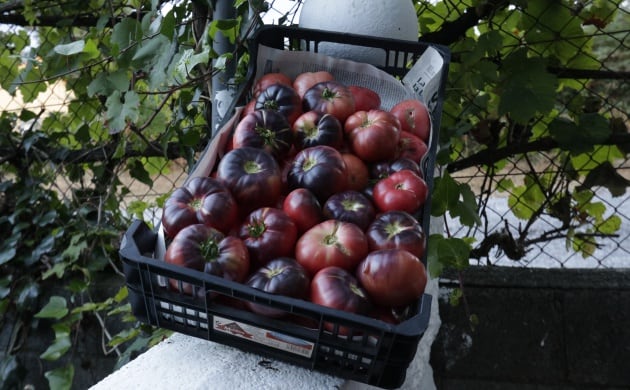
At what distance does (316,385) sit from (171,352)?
0.26 m

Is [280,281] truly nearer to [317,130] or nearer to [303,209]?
[303,209]

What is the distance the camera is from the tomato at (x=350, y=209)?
1006 mm

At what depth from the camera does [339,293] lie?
32.9 inches

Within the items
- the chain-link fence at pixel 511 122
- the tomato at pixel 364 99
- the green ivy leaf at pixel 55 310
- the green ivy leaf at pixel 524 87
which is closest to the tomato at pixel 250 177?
the tomato at pixel 364 99

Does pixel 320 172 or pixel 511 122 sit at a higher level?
pixel 320 172

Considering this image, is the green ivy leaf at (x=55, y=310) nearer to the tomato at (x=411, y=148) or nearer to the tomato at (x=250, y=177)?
the tomato at (x=250, y=177)

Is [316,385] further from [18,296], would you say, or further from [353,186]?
[18,296]

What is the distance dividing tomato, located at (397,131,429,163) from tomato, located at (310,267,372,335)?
380 mm

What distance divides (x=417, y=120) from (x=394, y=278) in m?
0.49

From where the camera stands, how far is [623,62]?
3338 mm

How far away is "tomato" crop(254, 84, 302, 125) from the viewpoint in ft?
3.98

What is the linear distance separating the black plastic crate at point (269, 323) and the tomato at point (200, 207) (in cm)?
4

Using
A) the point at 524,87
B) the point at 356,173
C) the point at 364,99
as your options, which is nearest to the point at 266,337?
the point at 356,173

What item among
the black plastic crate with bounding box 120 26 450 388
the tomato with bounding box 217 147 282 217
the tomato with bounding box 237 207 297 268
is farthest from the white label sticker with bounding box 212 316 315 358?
the tomato with bounding box 217 147 282 217
